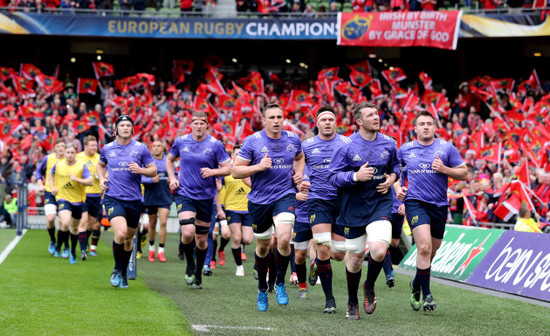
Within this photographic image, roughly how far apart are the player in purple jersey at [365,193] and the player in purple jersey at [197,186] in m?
2.95

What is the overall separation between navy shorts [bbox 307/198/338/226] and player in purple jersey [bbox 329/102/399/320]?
76 cm

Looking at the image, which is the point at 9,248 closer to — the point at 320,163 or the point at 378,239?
the point at 320,163

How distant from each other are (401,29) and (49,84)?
13824 mm

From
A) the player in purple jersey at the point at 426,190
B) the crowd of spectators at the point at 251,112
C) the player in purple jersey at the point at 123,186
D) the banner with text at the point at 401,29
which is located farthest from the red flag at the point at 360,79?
the player in purple jersey at the point at 426,190

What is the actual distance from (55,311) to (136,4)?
91.7ft

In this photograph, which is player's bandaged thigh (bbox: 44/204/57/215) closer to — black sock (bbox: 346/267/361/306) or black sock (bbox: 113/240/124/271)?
black sock (bbox: 113/240/124/271)

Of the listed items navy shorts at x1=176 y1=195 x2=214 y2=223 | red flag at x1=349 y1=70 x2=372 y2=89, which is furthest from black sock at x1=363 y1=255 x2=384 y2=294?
red flag at x1=349 y1=70 x2=372 y2=89

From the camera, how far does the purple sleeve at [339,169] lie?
9.05 meters

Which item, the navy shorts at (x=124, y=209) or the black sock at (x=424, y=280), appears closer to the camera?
the black sock at (x=424, y=280)

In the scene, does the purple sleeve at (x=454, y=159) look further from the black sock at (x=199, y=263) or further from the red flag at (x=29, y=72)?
the red flag at (x=29, y=72)

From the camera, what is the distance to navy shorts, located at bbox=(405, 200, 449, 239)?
33.0ft

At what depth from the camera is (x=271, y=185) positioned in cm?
999

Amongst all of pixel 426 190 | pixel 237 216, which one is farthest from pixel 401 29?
pixel 426 190

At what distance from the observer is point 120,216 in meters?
11.6
